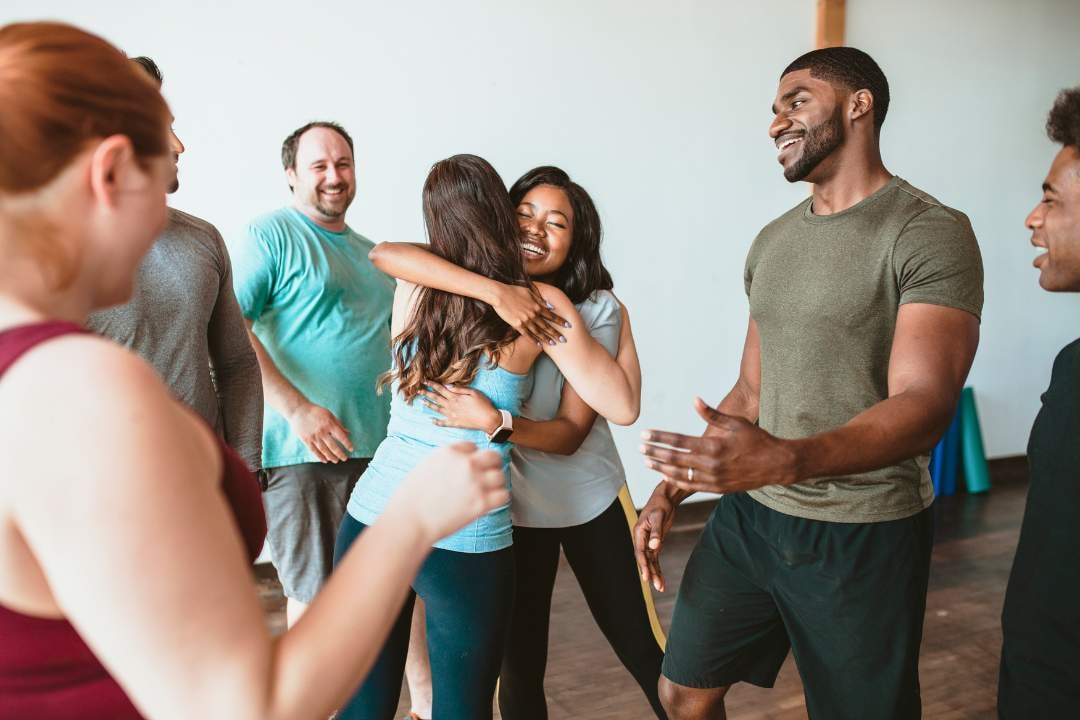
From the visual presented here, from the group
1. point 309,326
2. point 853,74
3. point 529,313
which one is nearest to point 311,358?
point 309,326

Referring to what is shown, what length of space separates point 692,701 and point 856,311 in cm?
92

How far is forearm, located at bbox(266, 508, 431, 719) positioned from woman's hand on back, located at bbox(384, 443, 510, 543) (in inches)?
0.5

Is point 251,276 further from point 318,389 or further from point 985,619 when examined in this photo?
point 985,619

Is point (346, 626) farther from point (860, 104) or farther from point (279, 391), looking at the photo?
point (279, 391)

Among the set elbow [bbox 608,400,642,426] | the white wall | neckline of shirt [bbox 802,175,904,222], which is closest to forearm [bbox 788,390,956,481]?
neckline of shirt [bbox 802,175,904,222]

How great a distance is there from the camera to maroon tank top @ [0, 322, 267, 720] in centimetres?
67

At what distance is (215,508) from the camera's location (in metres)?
0.68

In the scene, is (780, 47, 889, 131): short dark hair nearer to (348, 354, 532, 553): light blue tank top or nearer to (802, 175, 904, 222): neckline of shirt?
(802, 175, 904, 222): neckline of shirt

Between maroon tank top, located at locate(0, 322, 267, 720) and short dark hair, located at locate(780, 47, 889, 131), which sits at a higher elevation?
short dark hair, located at locate(780, 47, 889, 131)

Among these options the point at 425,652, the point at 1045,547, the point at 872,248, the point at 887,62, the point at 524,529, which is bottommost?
the point at 425,652

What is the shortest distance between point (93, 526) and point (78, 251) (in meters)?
0.24

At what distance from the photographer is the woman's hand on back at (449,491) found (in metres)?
0.81

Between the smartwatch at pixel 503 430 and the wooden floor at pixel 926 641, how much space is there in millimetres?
1304

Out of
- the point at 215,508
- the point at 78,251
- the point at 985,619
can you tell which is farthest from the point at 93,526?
the point at 985,619
